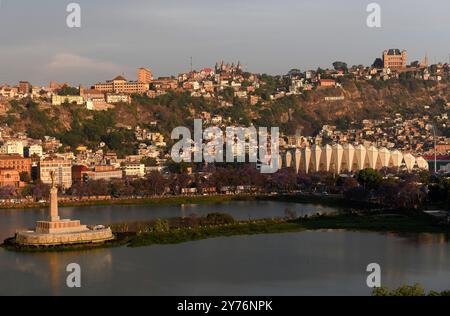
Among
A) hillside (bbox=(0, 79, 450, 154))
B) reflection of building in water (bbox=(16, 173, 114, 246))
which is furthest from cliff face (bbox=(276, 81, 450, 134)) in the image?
reflection of building in water (bbox=(16, 173, 114, 246))

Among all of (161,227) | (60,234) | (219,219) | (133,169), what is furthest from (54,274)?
(133,169)

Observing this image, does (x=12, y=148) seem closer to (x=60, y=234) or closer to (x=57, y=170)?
(x=57, y=170)

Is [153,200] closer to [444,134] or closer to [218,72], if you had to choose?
[444,134]

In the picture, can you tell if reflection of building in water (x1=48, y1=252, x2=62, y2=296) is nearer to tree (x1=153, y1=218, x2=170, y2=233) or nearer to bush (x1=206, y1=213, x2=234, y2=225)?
tree (x1=153, y1=218, x2=170, y2=233)

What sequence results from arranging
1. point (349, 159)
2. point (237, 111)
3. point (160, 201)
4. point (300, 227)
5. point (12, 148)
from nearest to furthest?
point (300, 227), point (160, 201), point (349, 159), point (12, 148), point (237, 111)
